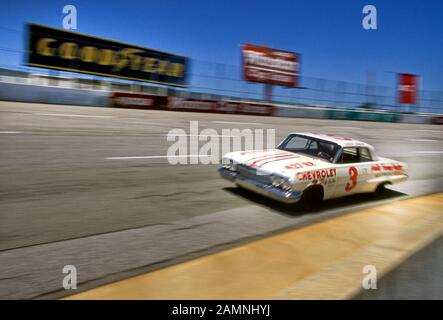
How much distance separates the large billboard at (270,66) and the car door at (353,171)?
29.2 m

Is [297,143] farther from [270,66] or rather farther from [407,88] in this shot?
[407,88]

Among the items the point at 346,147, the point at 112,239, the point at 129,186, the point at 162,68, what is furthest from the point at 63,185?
the point at 162,68

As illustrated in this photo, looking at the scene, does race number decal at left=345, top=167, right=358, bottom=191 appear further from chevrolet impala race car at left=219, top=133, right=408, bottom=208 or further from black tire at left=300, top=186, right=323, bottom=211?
black tire at left=300, top=186, right=323, bottom=211

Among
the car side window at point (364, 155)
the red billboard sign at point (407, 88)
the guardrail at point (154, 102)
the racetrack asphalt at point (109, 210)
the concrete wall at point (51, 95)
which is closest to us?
the racetrack asphalt at point (109, 210)

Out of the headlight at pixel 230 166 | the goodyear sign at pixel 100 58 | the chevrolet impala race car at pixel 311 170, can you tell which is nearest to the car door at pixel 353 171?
the chevrolet impala race car at pixel 311 170

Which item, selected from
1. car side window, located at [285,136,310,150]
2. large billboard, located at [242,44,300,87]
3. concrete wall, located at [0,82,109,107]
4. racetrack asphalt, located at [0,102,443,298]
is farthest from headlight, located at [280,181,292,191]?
large billboard, located at [242,44,300,87]

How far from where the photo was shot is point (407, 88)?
40.1 metres

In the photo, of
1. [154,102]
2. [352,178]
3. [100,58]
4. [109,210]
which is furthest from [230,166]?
[100,58]

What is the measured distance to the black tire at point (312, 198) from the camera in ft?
19.3

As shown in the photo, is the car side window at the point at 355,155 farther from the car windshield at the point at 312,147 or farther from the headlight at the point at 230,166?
the headlight at the point at 230,166

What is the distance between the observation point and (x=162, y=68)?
3014 centimetres

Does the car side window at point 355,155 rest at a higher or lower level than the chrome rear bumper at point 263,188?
higher

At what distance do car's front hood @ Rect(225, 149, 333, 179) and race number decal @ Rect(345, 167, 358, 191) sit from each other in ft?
1.68
